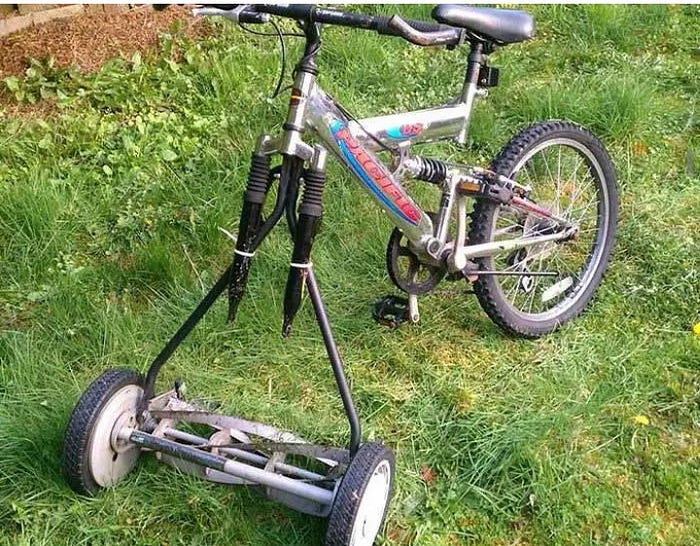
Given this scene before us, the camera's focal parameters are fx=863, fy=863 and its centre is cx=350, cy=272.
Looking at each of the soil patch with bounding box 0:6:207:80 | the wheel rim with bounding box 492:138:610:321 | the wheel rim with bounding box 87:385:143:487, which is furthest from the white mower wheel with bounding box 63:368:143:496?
the soil patch with bounding box 0:6:207:80

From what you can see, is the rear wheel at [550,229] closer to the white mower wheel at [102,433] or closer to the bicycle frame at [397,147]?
the bicycle frame at [397,147]

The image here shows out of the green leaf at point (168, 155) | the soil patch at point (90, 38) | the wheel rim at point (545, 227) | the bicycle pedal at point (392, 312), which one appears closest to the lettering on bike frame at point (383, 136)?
the bicycle pedal at point (392, 312)

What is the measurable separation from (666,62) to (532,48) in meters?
0.81

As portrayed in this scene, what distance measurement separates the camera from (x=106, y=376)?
2.77m

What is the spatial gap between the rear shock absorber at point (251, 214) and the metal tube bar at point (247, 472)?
1.72 ft

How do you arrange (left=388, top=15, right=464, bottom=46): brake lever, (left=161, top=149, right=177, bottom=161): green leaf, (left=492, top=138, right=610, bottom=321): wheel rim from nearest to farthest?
1. (left=388, top=15, right=464, bottom=46): brake lever
2. (left=492, top=138, right=610, bottom=321): wheel rim
3. (left=161, top=149, right=177, bottom=161): green leaf

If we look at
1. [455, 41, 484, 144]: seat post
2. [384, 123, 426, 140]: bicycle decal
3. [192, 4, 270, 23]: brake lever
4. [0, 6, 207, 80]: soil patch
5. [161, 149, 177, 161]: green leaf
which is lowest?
Result: [161, 149, 177, 161]: green leaf

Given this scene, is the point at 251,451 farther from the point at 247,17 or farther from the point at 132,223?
the point at 132,223

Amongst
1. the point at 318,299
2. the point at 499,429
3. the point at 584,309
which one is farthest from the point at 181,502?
the point at 584,309

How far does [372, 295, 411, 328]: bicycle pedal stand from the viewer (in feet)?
11.0

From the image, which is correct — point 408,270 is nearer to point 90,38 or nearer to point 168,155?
point 168,155

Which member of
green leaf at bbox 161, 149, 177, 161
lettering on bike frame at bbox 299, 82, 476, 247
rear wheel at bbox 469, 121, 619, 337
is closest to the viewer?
lettering on bike frame at bbox 299, 82, 476, 247

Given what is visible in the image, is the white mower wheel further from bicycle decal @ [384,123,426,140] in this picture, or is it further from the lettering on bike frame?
bicycle decal @ [384,123,426,140]

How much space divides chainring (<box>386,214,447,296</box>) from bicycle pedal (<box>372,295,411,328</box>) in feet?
0.36
